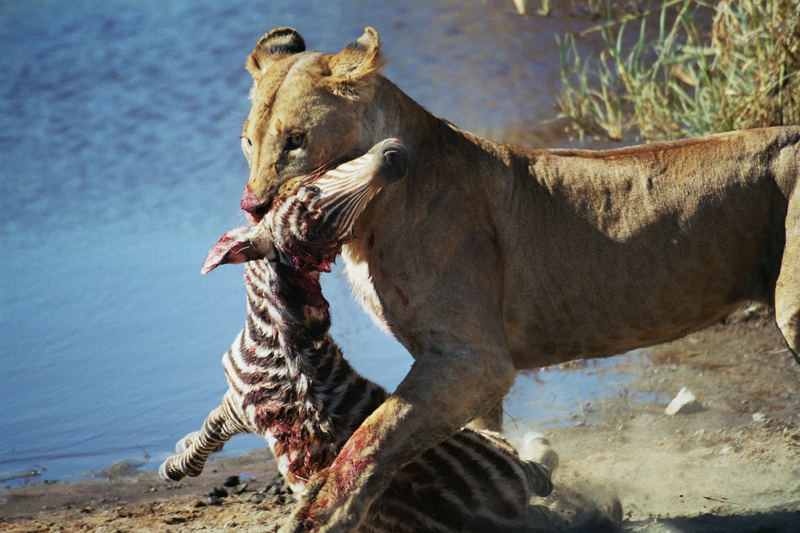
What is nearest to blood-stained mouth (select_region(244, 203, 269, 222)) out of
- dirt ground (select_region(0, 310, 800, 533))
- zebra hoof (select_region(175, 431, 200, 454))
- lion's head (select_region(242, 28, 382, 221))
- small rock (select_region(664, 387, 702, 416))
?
lion's head (select_region(242, 28, 382, 221))

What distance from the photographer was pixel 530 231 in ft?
15.1

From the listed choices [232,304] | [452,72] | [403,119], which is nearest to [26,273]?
[232,304]

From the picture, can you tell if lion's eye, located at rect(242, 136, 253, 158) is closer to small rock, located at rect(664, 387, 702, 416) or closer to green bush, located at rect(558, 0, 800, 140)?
A: small rock, located at rect(664, 387, 702, 416)

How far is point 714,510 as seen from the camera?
498 centimetres

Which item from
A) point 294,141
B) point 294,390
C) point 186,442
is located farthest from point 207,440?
point 294,141

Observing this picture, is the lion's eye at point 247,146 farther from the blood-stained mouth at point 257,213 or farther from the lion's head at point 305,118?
the blood-stained mouth at point 257,213

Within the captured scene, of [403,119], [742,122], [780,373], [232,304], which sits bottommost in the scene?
[780,373]

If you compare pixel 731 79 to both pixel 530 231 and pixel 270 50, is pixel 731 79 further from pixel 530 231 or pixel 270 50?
pixel 270 50

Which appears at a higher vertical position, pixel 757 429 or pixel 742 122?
pixel 742 122

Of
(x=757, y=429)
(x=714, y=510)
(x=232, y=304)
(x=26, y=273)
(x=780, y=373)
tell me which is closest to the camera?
(x=714, y=510)

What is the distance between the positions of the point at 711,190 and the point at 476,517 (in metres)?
1.66

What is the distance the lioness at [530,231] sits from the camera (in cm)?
418

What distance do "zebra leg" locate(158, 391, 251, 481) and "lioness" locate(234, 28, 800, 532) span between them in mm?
721

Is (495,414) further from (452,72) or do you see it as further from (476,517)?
(452,72)
